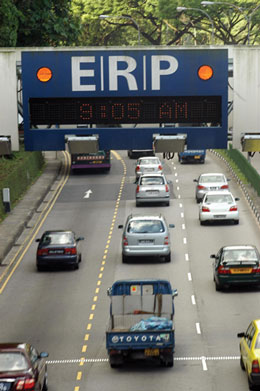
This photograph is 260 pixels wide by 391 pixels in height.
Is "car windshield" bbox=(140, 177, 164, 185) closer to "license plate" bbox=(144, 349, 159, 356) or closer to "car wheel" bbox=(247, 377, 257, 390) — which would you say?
"license plate" bbox=(144, 349, 159, 356)

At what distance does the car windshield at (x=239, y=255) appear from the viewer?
38.2 metres

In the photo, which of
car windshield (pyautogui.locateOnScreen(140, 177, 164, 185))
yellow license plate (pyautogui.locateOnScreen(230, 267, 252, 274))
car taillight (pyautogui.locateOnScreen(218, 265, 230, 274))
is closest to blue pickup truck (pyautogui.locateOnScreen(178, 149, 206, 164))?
car windshield (pyautogui.locateOnScreen(140, 177, 164, 185))

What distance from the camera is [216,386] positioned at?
26172 millimetres

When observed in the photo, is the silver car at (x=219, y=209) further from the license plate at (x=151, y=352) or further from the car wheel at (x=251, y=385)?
the car wheel at (x=251, y=385)

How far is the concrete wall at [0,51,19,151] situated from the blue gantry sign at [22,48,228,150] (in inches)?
29.1

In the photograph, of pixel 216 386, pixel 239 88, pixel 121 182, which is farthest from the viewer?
pixel 121 182

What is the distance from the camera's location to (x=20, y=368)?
23.1m

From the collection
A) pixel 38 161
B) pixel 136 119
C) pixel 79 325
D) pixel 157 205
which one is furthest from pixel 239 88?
pixel 38 161

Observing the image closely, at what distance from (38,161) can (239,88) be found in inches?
1912

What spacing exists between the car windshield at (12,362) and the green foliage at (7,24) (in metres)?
42.4

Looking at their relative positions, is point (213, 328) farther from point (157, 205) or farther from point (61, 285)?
point (157, 205)

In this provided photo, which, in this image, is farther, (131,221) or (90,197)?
(90,197)

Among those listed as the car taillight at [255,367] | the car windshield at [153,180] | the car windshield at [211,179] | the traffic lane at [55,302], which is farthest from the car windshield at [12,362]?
the car windshield at [211,179]

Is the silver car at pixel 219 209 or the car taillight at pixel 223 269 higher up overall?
the car taillight at pixel 223 269
